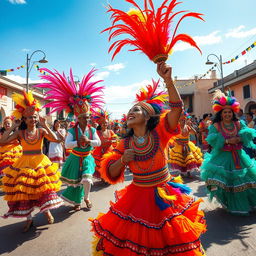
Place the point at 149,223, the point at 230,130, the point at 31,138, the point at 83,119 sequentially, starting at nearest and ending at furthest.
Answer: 1. the point at 149,223
2. the point at 31,138
3. the point at 230,130
4. the point at 83,119

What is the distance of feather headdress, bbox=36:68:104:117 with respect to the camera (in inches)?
177

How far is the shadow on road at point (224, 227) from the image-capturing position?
314 centimetres

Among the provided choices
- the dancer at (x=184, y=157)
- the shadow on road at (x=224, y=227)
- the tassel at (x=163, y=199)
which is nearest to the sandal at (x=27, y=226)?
the tassel at (x=163, y=199)

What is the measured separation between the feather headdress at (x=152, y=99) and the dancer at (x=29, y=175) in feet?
6.91

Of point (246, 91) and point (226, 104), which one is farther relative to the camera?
point (246, 91)

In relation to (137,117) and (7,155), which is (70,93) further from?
(7,155)

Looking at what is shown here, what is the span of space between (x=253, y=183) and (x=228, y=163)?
508 millimetres

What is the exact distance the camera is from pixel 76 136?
4.58 metres

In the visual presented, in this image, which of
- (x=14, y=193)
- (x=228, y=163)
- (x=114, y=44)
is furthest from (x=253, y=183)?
(x=14, y=193)

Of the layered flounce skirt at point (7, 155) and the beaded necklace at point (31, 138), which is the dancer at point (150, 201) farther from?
the layered flounce skirt at point (7, 155)

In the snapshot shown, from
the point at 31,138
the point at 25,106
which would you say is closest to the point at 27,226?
the point at 31,138

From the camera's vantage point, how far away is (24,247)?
123 inches

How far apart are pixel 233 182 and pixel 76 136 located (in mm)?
3077

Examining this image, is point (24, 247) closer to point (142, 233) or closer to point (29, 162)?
point (29, 162)
